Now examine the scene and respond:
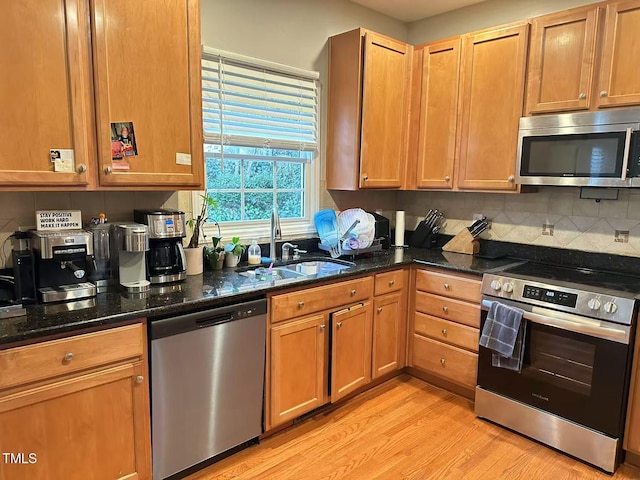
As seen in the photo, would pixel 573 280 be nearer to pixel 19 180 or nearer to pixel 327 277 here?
pixel 327 277

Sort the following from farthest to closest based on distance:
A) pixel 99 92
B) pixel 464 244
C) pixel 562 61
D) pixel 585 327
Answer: pixel 464 244
pixel 562 61
pixel 585 327
pixel 99 92

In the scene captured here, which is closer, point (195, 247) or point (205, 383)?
point (205, 383)

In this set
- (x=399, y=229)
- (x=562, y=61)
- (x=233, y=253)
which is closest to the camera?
(x=562, y=61)

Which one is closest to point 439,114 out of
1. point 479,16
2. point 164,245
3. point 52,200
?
point 479,16

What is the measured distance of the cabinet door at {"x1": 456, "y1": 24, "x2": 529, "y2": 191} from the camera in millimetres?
2851

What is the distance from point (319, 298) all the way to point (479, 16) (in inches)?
96.5

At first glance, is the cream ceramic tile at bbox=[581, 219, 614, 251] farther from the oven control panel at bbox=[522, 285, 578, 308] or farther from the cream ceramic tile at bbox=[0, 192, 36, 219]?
the cream ceramic tile at bbox=[0, 192, 36, 219]

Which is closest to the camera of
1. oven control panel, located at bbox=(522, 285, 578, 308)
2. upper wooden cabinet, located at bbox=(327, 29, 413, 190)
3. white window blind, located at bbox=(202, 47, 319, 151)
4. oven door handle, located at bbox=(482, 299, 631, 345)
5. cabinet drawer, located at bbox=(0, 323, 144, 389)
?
cabinet drawer, located at bbox=(0, 323, 144, 389)

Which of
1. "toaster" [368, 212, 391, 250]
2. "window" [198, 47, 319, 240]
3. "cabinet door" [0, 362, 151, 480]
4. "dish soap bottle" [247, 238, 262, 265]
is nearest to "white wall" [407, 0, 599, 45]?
"window" [198, 47, 319, 240]

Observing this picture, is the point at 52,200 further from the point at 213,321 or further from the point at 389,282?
the point at 389,282

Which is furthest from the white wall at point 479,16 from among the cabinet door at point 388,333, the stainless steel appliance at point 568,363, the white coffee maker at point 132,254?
the white coffee maker at point 132,254

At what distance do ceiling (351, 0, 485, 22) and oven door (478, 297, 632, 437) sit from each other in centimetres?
224

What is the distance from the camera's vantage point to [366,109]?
3.14 m

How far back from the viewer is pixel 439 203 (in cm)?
371
